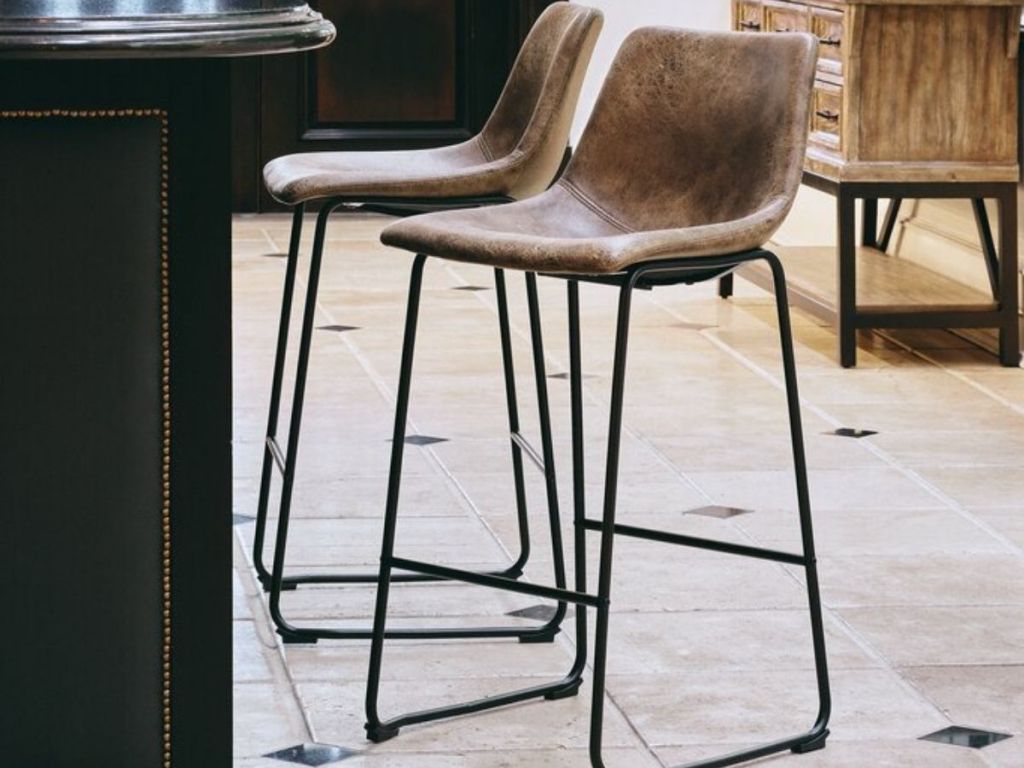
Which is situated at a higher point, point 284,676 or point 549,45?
point 549,45

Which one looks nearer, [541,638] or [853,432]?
[541,638]

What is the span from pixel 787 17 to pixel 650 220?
337cm

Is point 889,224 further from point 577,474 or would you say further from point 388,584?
point 388,584

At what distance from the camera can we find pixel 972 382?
18.1 feet

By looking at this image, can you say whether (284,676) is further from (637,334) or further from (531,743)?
(637,334)

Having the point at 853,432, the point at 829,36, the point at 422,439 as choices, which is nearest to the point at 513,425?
the point at 422,439

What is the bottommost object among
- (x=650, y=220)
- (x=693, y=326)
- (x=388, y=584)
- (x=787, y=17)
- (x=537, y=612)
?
(x=693, y=326)

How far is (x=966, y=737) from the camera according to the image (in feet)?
9.80

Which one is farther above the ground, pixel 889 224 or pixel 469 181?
pixel 469 181

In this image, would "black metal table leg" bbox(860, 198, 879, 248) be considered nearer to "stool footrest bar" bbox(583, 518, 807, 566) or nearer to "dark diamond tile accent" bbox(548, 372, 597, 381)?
"dark diamond tile accent" bbox(548, 372, 597, 381)

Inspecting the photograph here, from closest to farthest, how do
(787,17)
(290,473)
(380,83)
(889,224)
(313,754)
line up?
1. (313,754)
2. (290,473)
3. (787,17)
4. (889,224)
5. (380,83)

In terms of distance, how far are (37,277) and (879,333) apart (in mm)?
4269

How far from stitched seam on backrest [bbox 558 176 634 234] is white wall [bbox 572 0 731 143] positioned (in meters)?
5.12

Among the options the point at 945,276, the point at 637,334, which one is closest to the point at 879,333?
the point at 945,276
